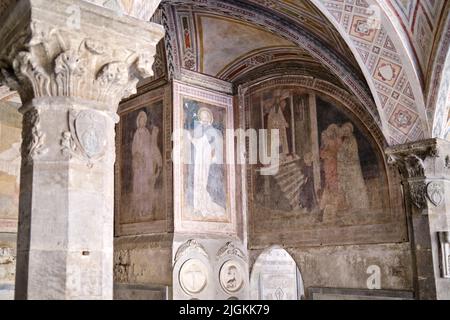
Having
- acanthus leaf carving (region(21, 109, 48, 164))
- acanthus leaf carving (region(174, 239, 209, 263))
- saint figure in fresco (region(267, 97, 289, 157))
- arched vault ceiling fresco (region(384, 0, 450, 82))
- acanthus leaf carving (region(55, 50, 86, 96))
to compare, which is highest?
arched vault ceiling fresco (region(384, 0, 450, 82))

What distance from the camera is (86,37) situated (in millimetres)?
3518

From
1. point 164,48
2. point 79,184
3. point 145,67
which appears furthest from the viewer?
point 164,48

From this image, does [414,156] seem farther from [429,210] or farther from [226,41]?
[226,41]

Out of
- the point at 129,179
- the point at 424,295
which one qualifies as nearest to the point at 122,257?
the point at 129,179

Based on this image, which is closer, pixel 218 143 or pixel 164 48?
pixel 164 48

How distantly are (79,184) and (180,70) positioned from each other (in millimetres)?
5678

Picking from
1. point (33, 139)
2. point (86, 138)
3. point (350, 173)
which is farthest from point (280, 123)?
point (33, 139)

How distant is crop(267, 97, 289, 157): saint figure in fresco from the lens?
9.04 meters

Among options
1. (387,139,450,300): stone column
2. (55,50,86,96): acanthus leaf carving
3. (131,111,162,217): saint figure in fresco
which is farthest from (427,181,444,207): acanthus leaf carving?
(55,50,86,96): acanthus leaf carving

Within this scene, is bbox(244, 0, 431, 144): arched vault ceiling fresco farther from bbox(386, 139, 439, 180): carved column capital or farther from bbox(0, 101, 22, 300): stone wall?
bbox(0, 101, 22, 300): stone wall

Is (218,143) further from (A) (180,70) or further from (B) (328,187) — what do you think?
(B) (328,187)

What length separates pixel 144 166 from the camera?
9.24 meters

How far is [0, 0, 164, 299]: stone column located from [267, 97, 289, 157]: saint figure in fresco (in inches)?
219

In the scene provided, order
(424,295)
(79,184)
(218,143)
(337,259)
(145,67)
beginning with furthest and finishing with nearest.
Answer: (218,143)
(337,259)
(424,295)
(145,67)
(79,184)
